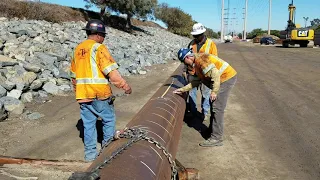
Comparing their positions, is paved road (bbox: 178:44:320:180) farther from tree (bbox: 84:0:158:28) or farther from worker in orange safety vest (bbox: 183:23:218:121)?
tree (bbox: 84:0:158:28)

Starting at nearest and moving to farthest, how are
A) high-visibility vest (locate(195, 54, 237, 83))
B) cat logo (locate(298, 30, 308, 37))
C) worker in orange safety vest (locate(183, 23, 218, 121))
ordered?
high-visibility vest (locate(195, 54, 237, 83)) → worker in orange safety vest (locate(183, 23, 218, 121)) → cat logo (locate(298, 30, 308, 37))

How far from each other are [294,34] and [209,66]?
2758cm

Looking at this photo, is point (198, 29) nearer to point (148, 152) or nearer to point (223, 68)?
Result: point (223, 68)

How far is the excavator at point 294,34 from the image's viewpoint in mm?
28953

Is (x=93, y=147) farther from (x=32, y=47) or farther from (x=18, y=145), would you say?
(x=32, y=47)

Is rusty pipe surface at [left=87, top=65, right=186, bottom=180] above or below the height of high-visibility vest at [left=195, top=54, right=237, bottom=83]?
below

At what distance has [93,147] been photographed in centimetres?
431

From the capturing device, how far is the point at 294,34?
2931cm

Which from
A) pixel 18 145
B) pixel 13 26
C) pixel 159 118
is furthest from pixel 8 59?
pixel 159 118

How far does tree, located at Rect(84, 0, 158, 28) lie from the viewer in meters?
27.6

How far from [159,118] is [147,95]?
214 inches

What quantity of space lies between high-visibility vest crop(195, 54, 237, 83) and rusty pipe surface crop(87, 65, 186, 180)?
0.91 metres

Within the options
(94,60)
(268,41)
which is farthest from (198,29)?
(268,41)

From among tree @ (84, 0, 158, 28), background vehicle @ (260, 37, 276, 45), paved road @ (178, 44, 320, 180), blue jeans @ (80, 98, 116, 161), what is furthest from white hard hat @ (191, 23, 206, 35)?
background vehicle @ (260, 37, 276, 45)
